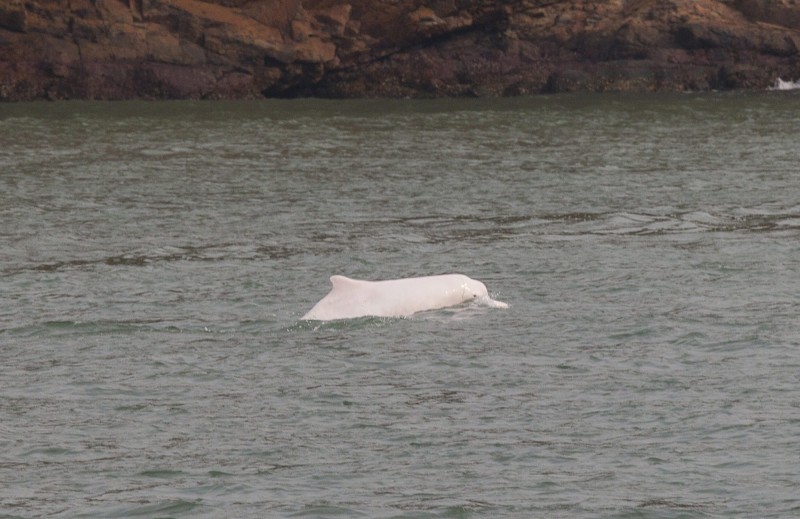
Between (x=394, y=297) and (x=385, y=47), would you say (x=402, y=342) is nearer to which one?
(x=394, y=297)

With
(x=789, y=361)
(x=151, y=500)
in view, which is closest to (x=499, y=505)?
(x=151, y=500)

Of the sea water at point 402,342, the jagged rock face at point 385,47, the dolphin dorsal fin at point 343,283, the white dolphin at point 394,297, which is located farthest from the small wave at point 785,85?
the dolphin dorsal fin at point 343,283

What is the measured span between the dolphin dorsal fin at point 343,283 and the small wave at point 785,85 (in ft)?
112

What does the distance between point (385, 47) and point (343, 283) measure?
33.7 metres

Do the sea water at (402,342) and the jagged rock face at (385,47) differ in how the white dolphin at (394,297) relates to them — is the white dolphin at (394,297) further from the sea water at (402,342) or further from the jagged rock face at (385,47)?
the jagged rock face at (385,47)

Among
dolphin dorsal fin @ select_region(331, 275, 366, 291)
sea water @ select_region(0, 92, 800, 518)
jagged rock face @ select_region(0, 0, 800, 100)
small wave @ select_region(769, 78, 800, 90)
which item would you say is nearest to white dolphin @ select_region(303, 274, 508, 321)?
dolphin dorsal fin @ select_region(331, 275, 366, 291)

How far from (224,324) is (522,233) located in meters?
7.59

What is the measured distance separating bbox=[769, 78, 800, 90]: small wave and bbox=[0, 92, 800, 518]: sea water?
16384 millimetres

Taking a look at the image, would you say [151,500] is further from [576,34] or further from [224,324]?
[576,34]

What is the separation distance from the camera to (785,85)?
49062 mm

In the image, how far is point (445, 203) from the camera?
2789cm

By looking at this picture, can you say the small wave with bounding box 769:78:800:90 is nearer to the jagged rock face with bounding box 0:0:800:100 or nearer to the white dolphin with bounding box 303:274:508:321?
the jagged rock face with bounding box 0:0:800:100

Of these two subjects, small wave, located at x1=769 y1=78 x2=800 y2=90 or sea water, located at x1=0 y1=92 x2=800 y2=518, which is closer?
sea water, located at x1=0 y1=92 x2=800 y2=518

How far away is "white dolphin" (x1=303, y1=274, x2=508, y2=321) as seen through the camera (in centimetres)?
1734
